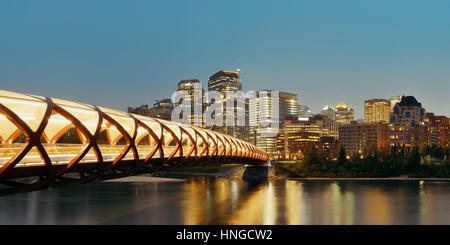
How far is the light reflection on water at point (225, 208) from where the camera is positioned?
40094 millimetres

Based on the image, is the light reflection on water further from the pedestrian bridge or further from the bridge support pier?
the bridge support pier

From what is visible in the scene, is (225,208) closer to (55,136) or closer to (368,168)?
(55,136)

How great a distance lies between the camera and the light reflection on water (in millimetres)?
40094

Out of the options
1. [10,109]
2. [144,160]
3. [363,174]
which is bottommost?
[363,174]

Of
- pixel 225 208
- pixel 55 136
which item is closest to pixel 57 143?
pixel 55 136

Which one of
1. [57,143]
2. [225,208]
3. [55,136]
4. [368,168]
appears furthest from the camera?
[368,168]

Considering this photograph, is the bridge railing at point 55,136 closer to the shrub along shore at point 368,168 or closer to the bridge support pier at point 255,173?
the bridge support pier at point 255,173

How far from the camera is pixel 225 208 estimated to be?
47.9m

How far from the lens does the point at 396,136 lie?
19212cm

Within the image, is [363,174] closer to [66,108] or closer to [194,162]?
[194,162]

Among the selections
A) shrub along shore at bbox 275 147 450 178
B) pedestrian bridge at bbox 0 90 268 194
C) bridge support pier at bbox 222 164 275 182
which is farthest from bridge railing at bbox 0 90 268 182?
shrub along shore at bbox 275 147 450 178
